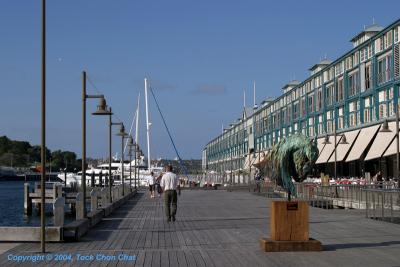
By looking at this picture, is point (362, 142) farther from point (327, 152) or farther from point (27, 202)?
point (27, 202)

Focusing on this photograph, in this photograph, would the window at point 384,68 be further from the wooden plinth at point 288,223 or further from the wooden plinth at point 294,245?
the wooden plinth at point 294,245

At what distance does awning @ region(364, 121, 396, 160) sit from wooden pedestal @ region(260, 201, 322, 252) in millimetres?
32513

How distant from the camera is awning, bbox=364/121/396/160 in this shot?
45000 millimetres

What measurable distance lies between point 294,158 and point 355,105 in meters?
43.9

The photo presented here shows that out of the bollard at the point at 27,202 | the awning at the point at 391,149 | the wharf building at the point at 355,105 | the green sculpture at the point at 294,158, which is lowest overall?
the bollard at the point at 27,202

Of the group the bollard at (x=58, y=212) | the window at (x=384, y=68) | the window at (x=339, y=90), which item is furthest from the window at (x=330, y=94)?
the bollard at (x=58, y=212)

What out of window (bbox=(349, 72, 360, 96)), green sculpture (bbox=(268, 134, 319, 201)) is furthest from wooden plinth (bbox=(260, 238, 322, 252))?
window (bbox=(349, 72, 360, 96))

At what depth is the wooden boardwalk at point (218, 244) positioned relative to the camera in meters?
12.3

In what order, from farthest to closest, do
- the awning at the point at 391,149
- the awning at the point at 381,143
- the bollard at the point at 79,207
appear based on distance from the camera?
the awning at the point at 381,143 → the awning at the point at 391,149 → the bollard at the point at 79,207

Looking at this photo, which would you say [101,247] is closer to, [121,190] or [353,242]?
[353,242]

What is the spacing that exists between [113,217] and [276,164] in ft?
33.1

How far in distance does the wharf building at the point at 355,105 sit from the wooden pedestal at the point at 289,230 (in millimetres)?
20458

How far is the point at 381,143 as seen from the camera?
46.7 meters

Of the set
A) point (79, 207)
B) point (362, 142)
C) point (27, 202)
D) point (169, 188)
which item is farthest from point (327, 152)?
point (79, 207)
